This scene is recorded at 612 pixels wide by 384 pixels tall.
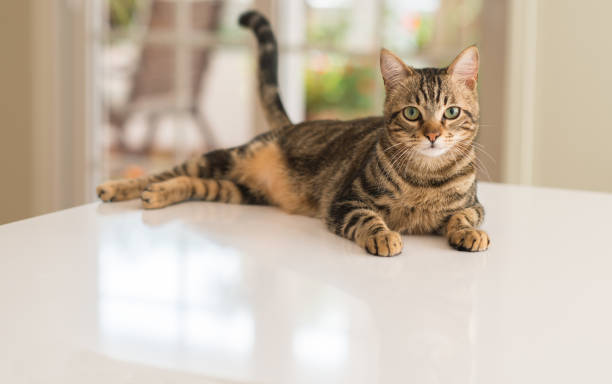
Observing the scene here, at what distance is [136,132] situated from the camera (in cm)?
299

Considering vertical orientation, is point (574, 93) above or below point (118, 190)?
above

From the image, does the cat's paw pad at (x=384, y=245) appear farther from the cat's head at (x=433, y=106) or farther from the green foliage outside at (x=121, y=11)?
the green foliage outside at (x=121, y=11)

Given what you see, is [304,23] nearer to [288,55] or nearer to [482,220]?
[288,55]

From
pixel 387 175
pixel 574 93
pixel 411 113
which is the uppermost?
pixel 574 93

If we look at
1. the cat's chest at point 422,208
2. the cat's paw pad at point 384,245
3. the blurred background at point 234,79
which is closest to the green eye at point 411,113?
the cat's chest at point 422,208

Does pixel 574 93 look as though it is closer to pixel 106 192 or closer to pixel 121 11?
pixel 106 192

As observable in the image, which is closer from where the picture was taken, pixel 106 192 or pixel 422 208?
pixel 422 208

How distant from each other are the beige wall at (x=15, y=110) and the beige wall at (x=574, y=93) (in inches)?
82.8

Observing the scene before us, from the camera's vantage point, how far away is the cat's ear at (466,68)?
3.70 feet

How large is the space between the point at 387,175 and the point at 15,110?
217 centimetres

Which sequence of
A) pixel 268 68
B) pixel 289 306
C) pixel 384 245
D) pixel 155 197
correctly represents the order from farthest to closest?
pixel 268 68, pixel 155 197, pixel 384 245, pixel 289 306

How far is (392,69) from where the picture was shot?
1.19 m

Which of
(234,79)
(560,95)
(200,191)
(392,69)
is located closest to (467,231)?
(392,69)

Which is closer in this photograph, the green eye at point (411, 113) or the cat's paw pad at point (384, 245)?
the cat's paw pad at point (384, 245)
